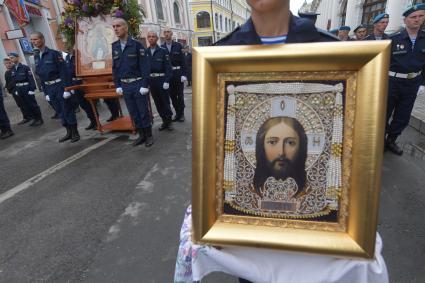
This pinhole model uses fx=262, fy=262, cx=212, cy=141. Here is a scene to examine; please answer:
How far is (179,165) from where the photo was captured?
3516mm

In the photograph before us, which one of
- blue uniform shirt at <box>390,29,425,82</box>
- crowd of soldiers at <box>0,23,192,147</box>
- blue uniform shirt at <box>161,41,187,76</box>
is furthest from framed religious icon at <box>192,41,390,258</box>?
blue uniform shirt at <box>161,41,187,76</box>

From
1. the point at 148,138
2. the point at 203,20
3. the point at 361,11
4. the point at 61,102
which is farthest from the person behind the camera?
the point at 203,20

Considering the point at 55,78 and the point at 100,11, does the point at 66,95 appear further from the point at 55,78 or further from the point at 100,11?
the point at 100,11

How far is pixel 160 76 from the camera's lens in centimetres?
515

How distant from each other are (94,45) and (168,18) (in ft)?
77.5

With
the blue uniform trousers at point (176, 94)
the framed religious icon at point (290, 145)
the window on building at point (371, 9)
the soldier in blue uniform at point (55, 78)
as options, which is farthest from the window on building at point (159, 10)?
the framed religious icon at point (290, 145)

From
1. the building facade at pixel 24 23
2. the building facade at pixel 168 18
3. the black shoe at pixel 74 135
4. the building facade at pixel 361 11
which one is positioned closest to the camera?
the black shoe at pixel 74 135

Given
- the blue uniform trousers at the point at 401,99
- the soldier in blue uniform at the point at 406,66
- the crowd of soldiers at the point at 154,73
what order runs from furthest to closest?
the blue uniform trousers at the point at 401,99, the soldier in blue uniform at the point at 406,66, the crowd of soldiers at the point at 154,73

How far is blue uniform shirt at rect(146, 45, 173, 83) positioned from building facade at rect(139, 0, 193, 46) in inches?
580

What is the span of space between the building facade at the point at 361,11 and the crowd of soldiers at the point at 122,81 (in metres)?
2.97

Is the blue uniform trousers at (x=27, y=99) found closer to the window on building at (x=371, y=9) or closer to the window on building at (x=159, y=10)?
the window on building at (x=371, y=9)

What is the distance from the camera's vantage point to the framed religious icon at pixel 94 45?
4699 millimetres

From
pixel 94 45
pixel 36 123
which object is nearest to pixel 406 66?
pixel 94 45

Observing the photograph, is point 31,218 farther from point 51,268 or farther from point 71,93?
point 71,93
